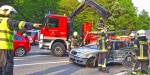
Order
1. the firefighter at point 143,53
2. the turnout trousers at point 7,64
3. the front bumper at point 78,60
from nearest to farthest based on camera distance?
the turnout trousers at point 7,64, the firefighter at point 143,53, the front bumper at point 78,60

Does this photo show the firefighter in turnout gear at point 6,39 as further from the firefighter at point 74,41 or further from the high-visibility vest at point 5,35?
the firefighter at point 74,41

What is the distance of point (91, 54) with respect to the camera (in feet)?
38.4

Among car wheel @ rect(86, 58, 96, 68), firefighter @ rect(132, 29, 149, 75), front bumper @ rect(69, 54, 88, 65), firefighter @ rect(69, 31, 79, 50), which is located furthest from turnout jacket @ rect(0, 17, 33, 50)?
firefighter @ rect(69, 31, 79, 50)

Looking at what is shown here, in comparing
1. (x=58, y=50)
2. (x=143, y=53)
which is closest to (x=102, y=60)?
(x=143, y=53)

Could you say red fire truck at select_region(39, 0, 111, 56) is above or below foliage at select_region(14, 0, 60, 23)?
below

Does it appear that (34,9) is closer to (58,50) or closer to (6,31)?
(58,50)

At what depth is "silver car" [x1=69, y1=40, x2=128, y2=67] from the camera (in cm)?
1165

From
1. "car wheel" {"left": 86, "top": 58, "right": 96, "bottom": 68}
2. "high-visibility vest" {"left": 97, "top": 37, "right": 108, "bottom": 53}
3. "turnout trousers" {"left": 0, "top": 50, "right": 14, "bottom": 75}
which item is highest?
"high-visibility vest" {"left": 97, "top": 37, "right": 108, "bottom": 53}

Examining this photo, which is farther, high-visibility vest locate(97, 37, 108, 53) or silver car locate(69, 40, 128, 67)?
silver car locate(69, 40, 128, 67)

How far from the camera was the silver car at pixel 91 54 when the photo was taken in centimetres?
1165

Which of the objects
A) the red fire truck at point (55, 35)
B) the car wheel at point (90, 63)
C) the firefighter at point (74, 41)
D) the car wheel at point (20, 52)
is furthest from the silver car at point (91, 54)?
the car wheel at point (20, 52)

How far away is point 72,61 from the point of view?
1248 centimetres

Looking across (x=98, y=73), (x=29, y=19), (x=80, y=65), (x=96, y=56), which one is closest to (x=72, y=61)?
(x=80, y=65)

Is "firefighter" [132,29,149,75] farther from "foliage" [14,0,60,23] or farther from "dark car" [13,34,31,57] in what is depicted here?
"foliage" [14,0,60,23]
